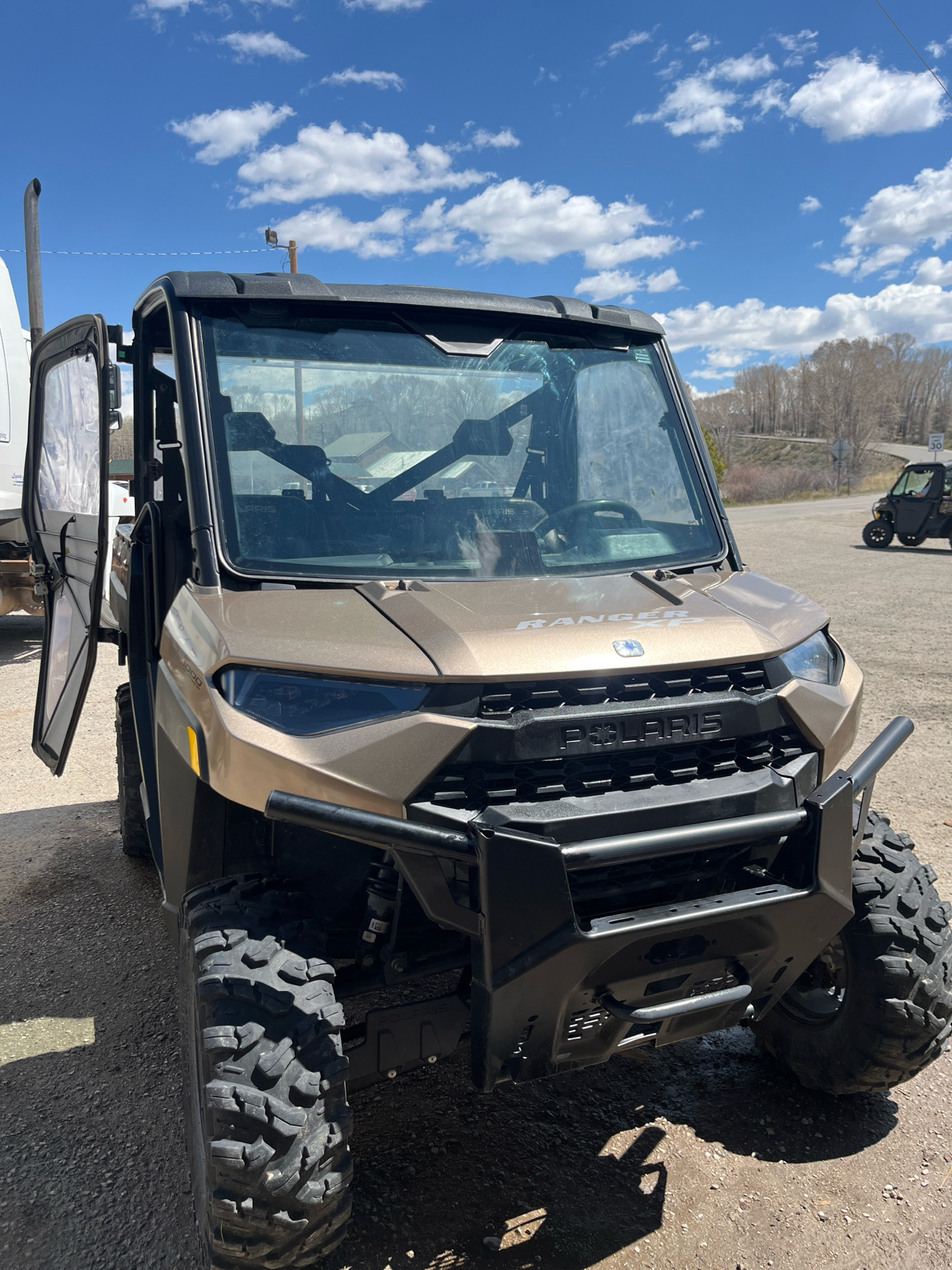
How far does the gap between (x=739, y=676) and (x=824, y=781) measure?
1.07 ft

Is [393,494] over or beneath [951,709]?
over

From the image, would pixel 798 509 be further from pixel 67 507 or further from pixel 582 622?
pixel 582 622

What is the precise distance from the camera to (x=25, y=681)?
8492mm

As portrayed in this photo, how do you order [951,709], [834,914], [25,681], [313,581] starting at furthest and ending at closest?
[25,681], [951,709], [313,581], [834,914]

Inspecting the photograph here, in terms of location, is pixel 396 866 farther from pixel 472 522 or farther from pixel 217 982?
pixel 472 522

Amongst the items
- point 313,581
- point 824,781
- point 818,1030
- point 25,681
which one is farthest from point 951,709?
point 25,681

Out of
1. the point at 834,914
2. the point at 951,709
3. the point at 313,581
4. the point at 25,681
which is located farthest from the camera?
the point at 25,681

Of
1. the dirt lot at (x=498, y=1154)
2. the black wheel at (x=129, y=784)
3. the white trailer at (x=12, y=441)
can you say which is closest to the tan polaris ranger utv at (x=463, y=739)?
the dirt lot at (x=498, y=1154)

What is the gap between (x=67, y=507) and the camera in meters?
3.97

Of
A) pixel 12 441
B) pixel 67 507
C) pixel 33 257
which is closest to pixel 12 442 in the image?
pixel 12 441

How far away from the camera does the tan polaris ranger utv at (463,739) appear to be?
2.00 metres

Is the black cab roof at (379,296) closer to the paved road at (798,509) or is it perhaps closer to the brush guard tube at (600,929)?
the brush guard tube at (600,929)

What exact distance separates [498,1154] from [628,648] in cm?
155

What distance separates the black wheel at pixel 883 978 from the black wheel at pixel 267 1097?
147 centimetres
